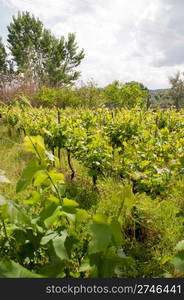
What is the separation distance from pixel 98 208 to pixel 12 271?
1861 mm

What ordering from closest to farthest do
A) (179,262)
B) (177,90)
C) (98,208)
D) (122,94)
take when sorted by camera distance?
(179,262) → (98,208) → (122,94) → (177,90)

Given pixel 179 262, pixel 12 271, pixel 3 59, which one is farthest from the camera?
pixel 3 59

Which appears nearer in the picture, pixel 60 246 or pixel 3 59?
pixel 60 246

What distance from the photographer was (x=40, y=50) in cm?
2589

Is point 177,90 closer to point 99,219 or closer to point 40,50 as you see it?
point 40,50

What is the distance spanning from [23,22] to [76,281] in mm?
28376

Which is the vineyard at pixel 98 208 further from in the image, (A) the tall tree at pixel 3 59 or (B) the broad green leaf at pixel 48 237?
(A) the tall tree at pixel 3 59

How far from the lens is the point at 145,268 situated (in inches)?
68.2

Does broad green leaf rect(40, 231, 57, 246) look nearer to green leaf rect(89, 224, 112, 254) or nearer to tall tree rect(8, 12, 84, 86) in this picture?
green leaf rect(89, 224, 112, 254)

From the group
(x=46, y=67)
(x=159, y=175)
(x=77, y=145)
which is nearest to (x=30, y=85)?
(x=46, y=67)

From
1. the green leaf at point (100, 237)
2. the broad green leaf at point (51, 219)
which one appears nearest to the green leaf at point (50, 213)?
the broad green leaf at point (51, 219)

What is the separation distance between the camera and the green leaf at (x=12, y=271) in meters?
0.70

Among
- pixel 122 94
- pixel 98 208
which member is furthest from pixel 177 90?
pixel 98 208

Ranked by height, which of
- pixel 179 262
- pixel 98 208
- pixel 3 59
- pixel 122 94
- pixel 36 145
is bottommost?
pixel 98 208
